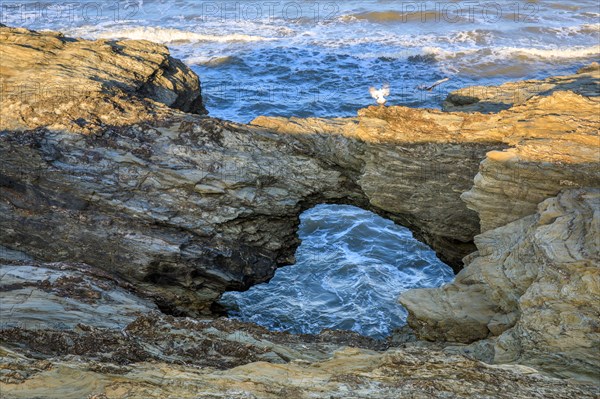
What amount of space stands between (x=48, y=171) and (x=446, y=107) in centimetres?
1058

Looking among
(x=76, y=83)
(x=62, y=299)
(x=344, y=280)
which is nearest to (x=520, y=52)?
(x=344, y=280)

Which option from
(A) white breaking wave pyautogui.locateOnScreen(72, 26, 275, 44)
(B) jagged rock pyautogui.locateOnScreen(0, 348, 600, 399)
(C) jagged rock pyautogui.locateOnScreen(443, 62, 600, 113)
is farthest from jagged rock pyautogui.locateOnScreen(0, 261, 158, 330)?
(A) white breaking wave pyautogui.locateOnScreen(72, 26, 275, 44)

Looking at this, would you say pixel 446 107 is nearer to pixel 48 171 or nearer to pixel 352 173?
pixel 352 173

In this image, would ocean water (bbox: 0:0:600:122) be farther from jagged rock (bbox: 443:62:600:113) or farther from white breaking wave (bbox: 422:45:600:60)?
jagged rock (bbox: 443:62:600:113)

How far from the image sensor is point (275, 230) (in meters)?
15.8

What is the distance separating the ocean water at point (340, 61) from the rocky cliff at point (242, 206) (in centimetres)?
176

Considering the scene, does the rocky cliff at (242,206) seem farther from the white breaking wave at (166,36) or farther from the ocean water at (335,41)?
the white breaking wave at (166,36)

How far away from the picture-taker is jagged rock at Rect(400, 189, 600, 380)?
9781 mm

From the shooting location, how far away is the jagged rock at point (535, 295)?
32.1 ft

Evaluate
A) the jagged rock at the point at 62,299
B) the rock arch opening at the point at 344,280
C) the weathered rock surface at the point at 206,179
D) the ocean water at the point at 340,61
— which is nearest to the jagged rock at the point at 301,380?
the jagged rock at the point at 62,299

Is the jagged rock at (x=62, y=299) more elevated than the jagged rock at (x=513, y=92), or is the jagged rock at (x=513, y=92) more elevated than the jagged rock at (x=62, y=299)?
the jagged rock at (x=513, y=92)

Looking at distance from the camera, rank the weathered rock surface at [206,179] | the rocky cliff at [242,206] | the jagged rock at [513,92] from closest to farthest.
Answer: the rocky cliff at [242,206] < the weathered rock surface at [206,179] < the jagged rock at [513,92]

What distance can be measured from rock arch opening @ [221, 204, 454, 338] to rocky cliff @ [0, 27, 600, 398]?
1087mm

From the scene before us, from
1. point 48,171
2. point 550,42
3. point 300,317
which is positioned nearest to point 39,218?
point 48,171
